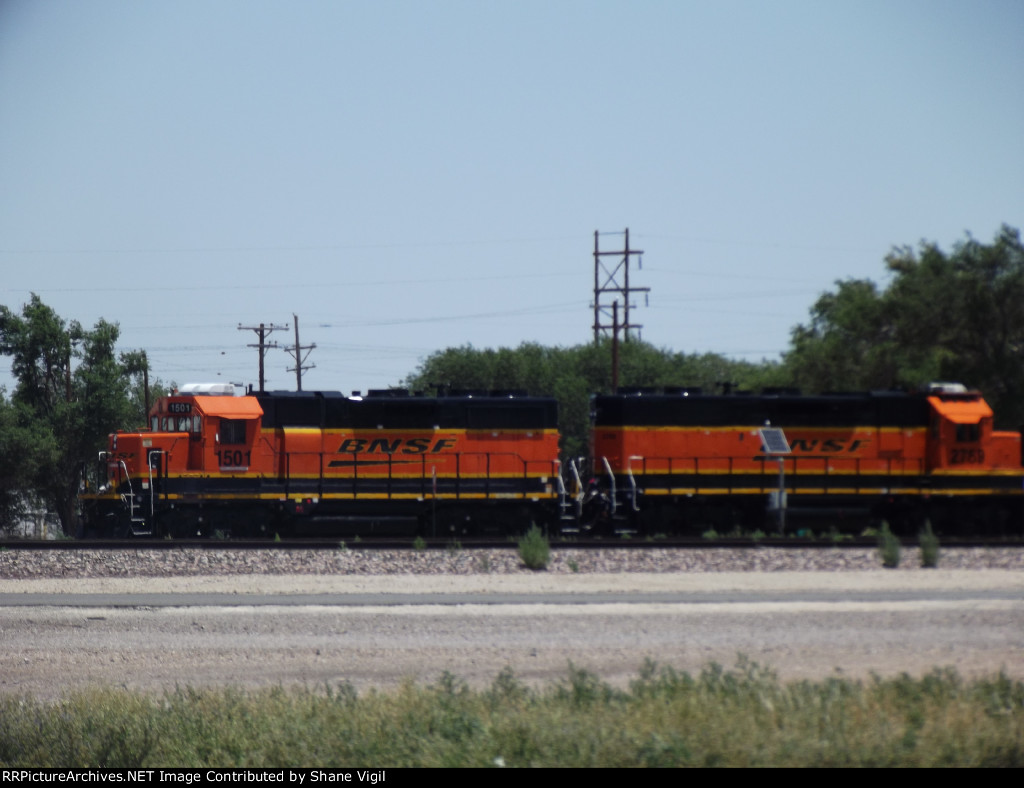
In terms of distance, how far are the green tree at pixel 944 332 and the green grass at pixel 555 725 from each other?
2150 cm

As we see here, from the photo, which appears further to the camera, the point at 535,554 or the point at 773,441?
the point at 773,441

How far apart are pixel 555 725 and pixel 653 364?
2556 inches

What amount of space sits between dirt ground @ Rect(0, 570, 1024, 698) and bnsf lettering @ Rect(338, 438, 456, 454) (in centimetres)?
756

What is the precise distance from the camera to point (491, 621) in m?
12.8

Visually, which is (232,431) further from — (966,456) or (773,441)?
(966,456)

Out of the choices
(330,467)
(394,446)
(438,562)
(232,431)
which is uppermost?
(232,431)

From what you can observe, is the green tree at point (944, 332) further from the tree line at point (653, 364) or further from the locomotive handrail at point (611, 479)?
the locomotive handrail at point (611, 479)

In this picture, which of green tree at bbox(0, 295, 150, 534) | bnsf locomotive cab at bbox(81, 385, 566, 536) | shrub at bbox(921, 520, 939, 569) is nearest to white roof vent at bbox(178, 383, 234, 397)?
bnsf locomotive cab at bbox(81, 385, 566, 536)

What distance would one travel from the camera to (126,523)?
74.6 feet

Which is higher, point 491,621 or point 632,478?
point 632,478

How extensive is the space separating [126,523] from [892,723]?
18.9 metres

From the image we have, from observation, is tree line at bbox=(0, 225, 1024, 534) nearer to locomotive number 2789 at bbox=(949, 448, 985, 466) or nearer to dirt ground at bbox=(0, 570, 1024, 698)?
locomotive number 2789 at bbox=(949, 448, 985, 466)

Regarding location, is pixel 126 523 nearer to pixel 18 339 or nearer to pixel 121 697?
pixel 121 697

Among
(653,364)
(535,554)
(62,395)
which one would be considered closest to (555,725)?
(535,554)
